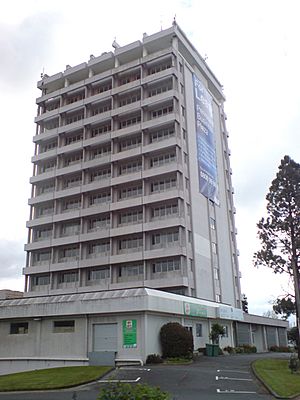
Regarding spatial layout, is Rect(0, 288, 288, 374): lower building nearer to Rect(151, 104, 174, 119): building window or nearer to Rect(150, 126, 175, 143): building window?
Rect(150, 126, 175, 143): building window

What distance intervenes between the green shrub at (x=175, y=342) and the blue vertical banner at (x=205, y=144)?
29.3 m

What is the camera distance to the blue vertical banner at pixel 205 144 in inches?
2436

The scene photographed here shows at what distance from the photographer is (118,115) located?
63.0m

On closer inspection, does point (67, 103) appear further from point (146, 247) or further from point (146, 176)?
point (146, 247)

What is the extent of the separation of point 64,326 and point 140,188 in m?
28.2

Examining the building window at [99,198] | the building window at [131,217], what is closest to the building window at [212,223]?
the building window at [131,217]

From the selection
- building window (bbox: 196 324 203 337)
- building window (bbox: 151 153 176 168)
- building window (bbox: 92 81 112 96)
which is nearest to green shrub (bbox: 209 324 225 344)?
building window (bbox: 196 324 203 337)

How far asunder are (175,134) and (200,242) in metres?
14.3

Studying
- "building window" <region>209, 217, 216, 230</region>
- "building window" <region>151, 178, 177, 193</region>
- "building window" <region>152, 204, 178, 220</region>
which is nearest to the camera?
"building window" <region>152, 204, 178, 220</region>

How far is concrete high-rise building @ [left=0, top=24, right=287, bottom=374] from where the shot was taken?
54.4 meters

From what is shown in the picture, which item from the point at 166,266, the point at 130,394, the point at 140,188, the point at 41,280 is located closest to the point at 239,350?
the point at 166,266

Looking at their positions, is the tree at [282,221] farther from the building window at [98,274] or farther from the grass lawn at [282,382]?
the building window at [98,274]

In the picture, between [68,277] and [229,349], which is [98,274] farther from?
[229,349]

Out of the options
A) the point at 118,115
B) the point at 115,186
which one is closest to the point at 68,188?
the point at 115,186
